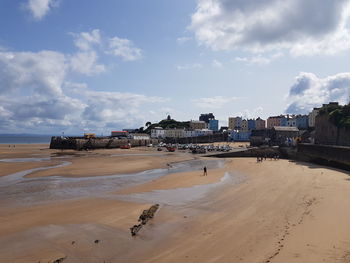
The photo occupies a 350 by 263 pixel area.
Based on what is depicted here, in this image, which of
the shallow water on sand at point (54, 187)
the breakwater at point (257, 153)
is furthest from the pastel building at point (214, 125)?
the shallow water on sand at point (54, 187)

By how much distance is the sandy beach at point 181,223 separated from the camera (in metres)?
8.76

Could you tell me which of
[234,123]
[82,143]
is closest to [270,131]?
[82,143]

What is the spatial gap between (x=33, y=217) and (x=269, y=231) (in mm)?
10144

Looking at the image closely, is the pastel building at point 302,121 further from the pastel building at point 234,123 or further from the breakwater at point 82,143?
the breakwater at point 82,143

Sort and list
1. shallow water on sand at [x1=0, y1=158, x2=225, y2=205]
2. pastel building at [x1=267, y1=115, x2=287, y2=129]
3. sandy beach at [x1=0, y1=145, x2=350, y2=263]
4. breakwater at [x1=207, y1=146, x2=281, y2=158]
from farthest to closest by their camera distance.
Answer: pastel building at [x1=267, y1=115, x2=287, y2=129], breakwater at [x1=207, y1=146, x2=281, y2=158], shallow water on sand at [x1=0, y1=158, x2=225, y2=205], sandy beach at [x1=0, y1=145, x2=350, y2=263]

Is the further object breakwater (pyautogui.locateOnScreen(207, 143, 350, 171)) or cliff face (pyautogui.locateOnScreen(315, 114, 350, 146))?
cliff face (pyautogui.locateOnScreen(315, 114, 350, 146))

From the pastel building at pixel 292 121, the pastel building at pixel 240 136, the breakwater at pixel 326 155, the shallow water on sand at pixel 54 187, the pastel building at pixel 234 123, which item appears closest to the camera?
the shallow water on sand at pixel 54 187

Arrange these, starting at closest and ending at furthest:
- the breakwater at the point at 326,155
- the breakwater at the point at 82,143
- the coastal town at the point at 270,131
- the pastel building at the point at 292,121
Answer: the breakwater at the point at 326,155
the coastal town at the point at 270,131
the breakwater at the point at 82,143
the pastel building at the point at 292,121

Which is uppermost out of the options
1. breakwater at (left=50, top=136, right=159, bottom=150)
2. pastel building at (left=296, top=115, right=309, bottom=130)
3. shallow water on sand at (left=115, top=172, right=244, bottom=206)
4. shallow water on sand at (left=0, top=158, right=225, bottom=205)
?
pastel building at (left=296, top=115, right=309, bottom=130)

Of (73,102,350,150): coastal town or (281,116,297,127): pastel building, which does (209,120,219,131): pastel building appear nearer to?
(73,102,350,150): coastal town

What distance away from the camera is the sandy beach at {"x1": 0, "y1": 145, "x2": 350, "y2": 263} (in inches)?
345

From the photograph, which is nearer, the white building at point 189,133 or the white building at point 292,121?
the white building at point 292,121

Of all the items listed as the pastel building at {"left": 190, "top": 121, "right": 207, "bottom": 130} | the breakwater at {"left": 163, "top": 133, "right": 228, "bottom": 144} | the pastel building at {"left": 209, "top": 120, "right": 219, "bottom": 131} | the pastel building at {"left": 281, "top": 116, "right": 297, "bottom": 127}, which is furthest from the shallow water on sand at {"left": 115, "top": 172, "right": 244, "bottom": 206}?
the pastel building at {"left": 209, "top": 120, "right": 219, "bottom": 131}

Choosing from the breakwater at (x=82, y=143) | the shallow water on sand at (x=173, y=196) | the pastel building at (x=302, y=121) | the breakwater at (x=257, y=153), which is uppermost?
the pastel building at (x=302, y=121)
